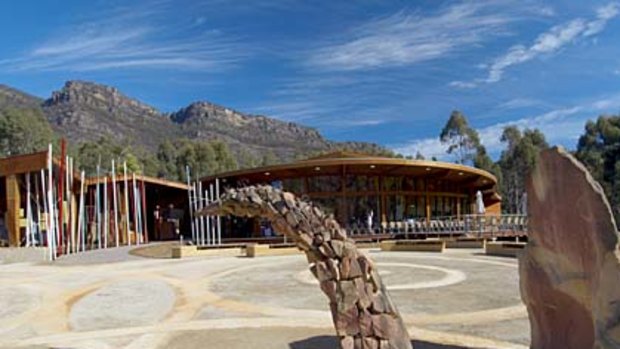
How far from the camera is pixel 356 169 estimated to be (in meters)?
31.5

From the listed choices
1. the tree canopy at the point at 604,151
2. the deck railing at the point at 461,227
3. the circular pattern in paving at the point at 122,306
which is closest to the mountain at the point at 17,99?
the deck railing at the point at 461,227

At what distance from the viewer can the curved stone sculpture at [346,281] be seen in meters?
4.04

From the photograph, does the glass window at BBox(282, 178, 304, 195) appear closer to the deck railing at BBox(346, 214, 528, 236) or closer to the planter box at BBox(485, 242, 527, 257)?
the deck railing at BBox(346, 214, 528, 236)

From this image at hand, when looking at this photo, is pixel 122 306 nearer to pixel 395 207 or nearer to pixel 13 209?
pixel 13 209

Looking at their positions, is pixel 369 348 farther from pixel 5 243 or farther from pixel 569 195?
pixel 5 243

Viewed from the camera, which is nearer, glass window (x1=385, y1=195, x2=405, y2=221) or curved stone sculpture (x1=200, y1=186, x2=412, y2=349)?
curved stone sculpture (x1=200, y1=186, x2=412, y2=349)

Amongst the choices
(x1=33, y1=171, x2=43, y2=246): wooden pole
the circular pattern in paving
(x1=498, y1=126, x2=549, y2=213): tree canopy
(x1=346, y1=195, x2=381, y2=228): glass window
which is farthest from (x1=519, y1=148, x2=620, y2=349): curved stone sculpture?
(x1=498, y1=126, x2=549, y2=213): tree canopy

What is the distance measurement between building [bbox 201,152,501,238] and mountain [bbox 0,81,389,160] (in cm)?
5583

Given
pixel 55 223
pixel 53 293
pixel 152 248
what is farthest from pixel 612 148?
pixel 53 293

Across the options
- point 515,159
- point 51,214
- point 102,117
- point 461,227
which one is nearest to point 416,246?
point 461,227

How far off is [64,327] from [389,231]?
72.9 ft

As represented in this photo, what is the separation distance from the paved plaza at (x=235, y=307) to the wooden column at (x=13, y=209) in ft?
36.3

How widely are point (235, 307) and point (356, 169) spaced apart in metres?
21.6

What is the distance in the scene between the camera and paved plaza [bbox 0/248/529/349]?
7949mm
